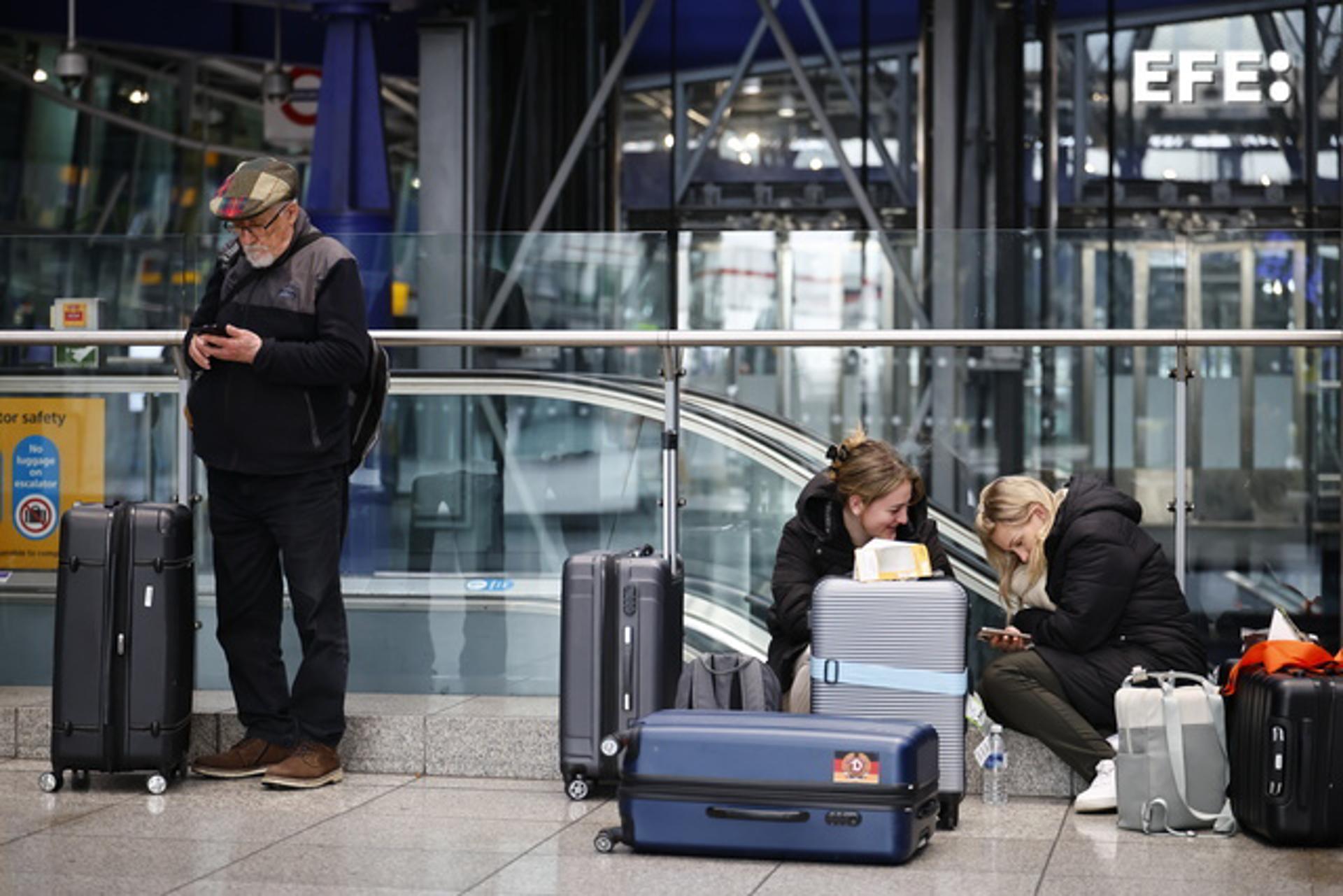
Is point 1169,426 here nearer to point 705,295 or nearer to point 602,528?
point 602,528

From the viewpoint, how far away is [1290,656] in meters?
6.80

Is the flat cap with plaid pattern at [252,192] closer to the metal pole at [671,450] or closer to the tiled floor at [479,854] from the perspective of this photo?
the metal pole at [671,450]

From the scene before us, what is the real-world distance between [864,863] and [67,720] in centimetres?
258

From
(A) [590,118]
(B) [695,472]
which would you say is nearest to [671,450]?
(B) [695,472]

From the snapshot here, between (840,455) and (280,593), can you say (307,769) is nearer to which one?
(280,593)

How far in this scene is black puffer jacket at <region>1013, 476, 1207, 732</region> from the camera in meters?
7.20

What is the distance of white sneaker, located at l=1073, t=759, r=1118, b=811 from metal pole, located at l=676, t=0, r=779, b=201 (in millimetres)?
14851

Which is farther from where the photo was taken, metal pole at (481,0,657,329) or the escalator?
metal pole at (481,0,657,329)

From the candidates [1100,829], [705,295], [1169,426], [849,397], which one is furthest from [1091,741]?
[705,295]

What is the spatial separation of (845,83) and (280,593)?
46.9 ft

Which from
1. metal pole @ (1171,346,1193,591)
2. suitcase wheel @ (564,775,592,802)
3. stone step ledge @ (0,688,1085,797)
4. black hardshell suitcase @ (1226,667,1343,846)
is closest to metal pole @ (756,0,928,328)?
metal pole @ (1171,346,1193,591)

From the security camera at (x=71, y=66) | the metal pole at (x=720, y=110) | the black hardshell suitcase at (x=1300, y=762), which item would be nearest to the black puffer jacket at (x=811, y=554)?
the black hardshell suitcase at (x=1300, y=762)

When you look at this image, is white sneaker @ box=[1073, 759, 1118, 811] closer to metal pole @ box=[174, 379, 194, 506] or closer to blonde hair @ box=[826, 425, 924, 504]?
blonde hair @ box=[826, 425, 924, 504]

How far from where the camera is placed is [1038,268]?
1048cm
